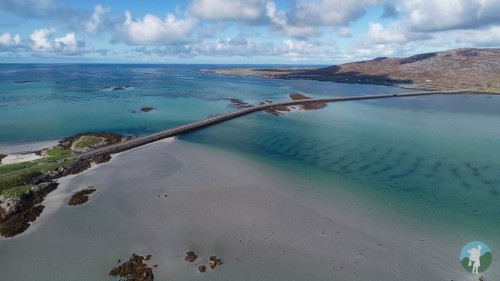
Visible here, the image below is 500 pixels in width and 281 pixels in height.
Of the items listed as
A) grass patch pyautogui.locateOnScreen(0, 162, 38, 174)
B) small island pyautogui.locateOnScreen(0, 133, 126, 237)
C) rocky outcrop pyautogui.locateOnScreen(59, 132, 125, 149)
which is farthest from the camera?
rocky outcrop pyautogui.locateOnScreen(59, 132, 125, 149)

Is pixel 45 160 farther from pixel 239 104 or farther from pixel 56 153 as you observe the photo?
pixel 239 104

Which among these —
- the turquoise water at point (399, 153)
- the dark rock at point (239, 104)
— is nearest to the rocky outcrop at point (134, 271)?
the turquoise water at point (399, 153)

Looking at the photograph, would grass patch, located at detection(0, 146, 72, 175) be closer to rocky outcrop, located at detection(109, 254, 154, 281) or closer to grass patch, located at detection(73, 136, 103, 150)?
grass patch, located at detection(73, 136, 103, 150)

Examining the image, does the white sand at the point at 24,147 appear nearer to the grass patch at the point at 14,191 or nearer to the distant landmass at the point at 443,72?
the grass patch at the point at 14,191

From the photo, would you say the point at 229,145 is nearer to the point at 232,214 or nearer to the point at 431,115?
the point at 232,214

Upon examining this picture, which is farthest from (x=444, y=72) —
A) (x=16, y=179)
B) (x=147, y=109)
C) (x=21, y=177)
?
(x=16, y=179)

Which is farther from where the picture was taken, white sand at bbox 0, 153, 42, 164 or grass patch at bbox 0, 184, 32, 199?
white sand at bbox 0, 153, 42, 164

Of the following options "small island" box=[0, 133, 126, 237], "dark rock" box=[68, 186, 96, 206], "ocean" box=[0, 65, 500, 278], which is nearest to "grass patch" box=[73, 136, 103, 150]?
"small island" box=[0, 133, 126, 237]

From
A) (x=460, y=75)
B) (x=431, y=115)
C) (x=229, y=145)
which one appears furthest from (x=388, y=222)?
(x=460, y=75)
